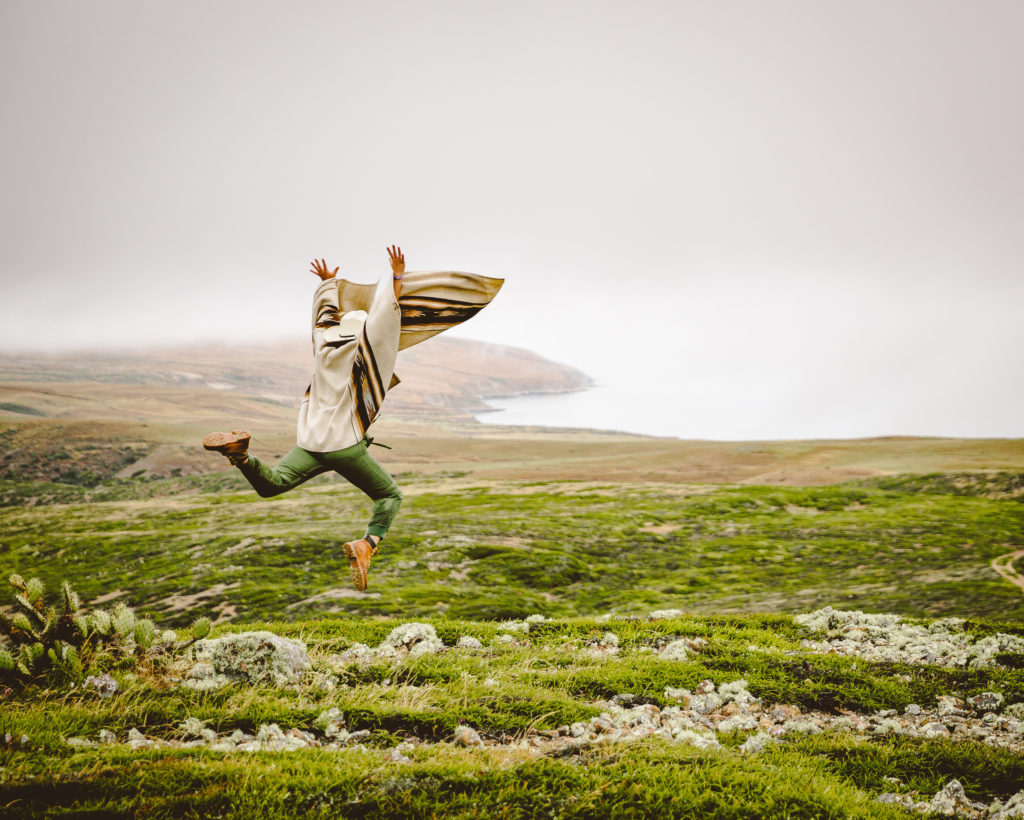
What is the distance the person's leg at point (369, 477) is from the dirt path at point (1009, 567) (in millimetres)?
18977

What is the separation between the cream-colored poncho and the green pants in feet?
0.44

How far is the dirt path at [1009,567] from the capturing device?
66.7 ft

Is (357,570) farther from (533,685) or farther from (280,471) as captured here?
(533,685)

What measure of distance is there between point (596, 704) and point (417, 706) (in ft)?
7.39

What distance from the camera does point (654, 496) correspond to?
173 feet

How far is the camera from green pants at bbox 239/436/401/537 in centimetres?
741

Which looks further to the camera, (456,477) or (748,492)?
(456,477)

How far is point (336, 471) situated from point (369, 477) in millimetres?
673

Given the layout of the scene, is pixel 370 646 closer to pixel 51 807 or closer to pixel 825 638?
pixel 51 807

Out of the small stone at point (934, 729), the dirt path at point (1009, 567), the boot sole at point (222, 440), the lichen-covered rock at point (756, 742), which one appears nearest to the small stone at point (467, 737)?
the lichen-covered rock at point (756, 742)

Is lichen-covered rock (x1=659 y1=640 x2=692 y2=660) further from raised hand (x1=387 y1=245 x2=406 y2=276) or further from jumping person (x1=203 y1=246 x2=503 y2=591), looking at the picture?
raised hand (x1=387 y1=245 x2=406 y2=276)

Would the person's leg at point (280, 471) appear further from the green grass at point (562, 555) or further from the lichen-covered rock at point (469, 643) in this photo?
the green grass at point (562, 555)

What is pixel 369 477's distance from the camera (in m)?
8.40

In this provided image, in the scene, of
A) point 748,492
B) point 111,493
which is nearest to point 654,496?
point 748,492
